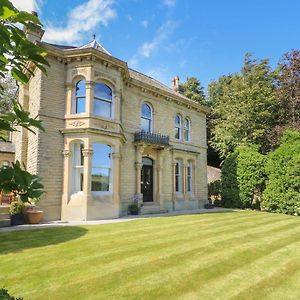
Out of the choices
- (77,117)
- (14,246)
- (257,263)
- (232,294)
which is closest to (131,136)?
(77,117)

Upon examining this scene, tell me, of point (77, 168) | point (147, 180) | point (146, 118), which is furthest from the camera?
point (147, 180)

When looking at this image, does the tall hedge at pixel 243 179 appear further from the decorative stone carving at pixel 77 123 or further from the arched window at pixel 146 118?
the decorative stone carving at pixel 77 123

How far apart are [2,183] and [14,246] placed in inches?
279

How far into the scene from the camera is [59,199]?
12820 millimetres

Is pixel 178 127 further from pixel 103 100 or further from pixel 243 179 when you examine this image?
pixel 103 100

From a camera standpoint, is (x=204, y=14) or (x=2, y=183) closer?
(x=2, y=183)

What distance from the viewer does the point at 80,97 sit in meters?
13.7

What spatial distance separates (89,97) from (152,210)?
7554 mm

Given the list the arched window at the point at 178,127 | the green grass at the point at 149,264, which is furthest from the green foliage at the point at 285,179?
the green grass at the point at 149,264

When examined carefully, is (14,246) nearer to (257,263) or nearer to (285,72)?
(257,263)

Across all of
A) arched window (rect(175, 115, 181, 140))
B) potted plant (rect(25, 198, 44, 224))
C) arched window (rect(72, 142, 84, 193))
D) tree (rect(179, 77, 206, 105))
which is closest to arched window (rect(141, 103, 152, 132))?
arched window (rect(175, 115, 181, 140))

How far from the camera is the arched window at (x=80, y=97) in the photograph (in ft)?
44.7

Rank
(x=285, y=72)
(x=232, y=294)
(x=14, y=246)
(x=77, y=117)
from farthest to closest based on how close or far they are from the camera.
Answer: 1. (x=285, y=72)
2. (x=77, y=117)
3. (x=14, y=246)
4. (x=232, y=294)

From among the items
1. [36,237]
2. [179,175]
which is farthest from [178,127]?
[36,237]
